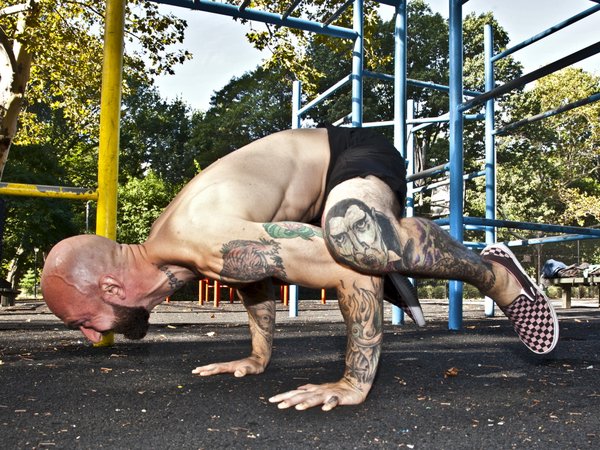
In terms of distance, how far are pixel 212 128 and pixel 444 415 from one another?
18.8 metres

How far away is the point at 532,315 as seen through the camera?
222 centimetres

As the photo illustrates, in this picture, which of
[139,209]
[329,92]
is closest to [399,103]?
[329,92]

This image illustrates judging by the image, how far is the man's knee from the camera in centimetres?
162

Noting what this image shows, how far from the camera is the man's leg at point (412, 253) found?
1638mm

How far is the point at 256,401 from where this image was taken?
5.53 ft

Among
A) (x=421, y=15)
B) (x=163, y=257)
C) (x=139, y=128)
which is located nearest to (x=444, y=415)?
(x=163, y=257)

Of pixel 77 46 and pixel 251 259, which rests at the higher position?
pixel 77 46

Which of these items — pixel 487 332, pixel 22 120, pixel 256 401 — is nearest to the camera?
pixel 256 401

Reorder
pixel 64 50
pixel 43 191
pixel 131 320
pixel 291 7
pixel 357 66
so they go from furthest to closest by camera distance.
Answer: pixel 64 50
pixel 357 66
pixel 291 7
pixel 43 191
pixel 131 320

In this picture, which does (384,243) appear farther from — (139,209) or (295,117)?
(139,209)

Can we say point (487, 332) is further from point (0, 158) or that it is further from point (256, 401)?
point (0, 158)

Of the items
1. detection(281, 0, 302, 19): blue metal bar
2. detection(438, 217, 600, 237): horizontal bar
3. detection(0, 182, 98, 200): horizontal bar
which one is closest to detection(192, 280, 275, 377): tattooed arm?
detection(0, 182, 98, 200): horizontal bar

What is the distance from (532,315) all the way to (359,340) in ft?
2.90

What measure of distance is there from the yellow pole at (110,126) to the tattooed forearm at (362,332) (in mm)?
1493
